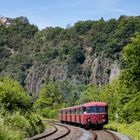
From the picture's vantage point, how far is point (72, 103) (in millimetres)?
146750

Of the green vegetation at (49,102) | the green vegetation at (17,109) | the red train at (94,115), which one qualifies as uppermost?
the green vegetation at (17,109)

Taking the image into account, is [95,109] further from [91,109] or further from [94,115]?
[94,115]

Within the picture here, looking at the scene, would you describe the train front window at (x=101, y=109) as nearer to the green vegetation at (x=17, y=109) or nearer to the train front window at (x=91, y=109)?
the train front window at (x=91, y=109)

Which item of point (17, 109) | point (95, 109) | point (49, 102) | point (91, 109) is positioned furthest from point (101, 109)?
point (49, 102)

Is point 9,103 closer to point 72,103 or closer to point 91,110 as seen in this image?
point 91,110

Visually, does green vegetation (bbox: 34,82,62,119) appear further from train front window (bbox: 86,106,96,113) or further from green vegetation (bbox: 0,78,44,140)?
green vegetation (bbox: 0,78,44,140)

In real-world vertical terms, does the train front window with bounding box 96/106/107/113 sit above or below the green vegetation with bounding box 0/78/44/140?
below

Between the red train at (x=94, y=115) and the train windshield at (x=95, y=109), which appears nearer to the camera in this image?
the red train at (x=94, y=115)

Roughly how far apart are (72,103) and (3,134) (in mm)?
129191

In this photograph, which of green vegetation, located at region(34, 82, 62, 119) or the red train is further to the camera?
green vegetation, located at region(34, 82, 62, 119)

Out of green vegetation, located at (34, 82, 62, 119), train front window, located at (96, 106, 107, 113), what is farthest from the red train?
green vegetation, located at (34, 82, 62, 119)

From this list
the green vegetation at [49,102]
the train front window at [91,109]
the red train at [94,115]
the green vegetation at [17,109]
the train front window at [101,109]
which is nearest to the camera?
the green vegetation at [17,109]

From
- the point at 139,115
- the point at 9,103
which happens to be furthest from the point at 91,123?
the point at 9,103

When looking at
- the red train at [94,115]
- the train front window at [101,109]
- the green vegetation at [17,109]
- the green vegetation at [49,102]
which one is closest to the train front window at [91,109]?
the red train at [94,115]
